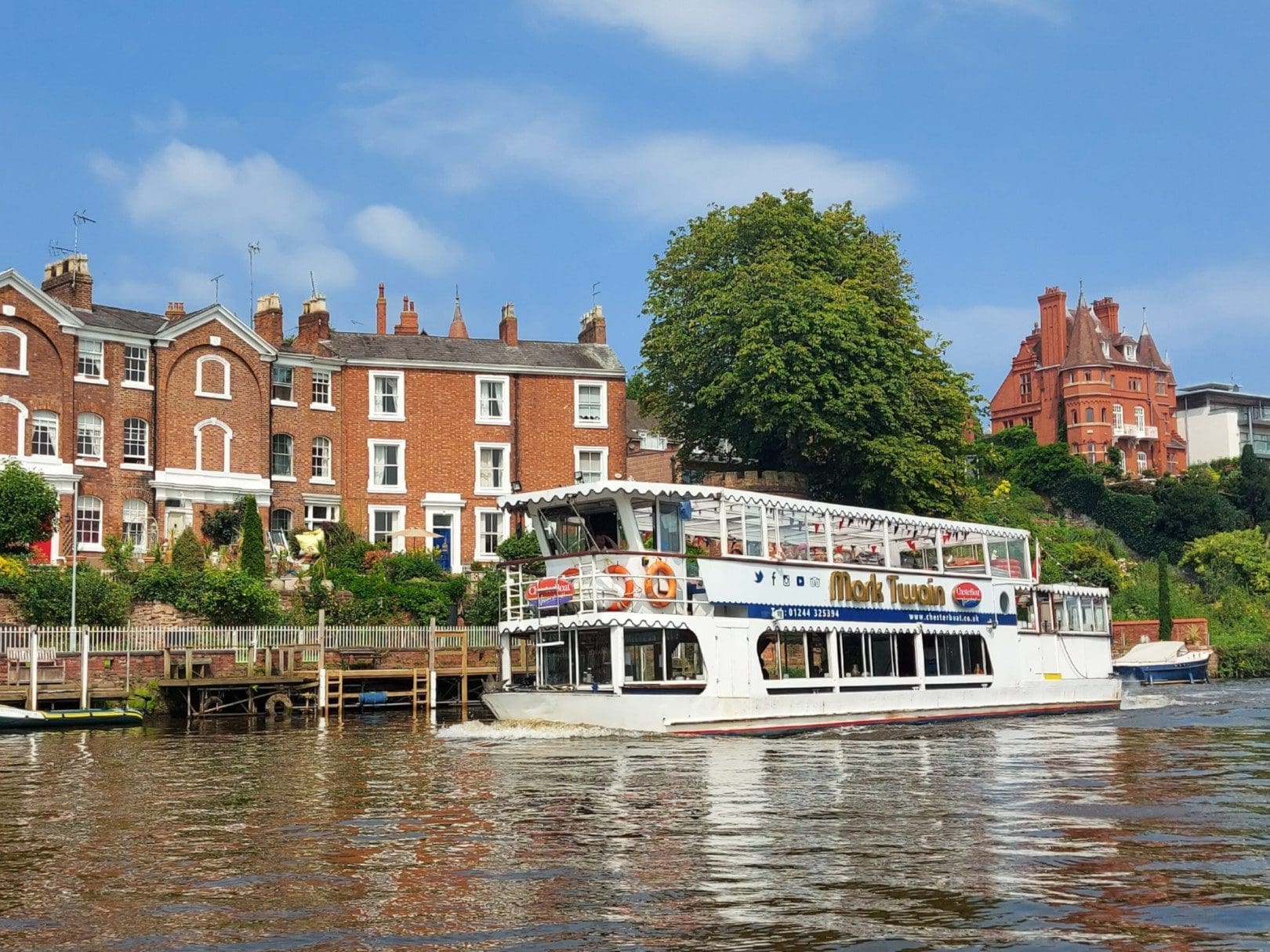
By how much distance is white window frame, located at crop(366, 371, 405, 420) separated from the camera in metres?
56.8

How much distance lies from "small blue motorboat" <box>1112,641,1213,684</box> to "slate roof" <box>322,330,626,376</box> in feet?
81.9

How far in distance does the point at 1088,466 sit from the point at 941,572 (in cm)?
6203

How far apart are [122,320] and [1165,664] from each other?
4380 cm

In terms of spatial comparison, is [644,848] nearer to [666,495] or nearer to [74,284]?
[666,495]

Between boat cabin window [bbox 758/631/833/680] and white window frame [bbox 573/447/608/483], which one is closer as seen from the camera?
boat cabin window [bbox 758/631/833/680]

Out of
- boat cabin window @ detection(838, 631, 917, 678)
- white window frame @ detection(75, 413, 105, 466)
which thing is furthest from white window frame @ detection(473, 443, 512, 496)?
boat cabin window @ detection(838, 631, 917, 678)

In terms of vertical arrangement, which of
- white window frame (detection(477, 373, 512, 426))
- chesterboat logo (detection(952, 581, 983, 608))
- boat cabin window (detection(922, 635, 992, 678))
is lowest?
boat cabin window (detection(922, 635, 992, 678))

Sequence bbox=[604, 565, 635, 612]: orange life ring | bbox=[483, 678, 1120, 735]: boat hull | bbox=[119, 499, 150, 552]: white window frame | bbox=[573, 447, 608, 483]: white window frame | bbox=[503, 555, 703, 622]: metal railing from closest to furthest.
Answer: bbox=[483, 678, 1120, 735]: boat hull
bbox=[604, 565, 635, 612]: orange life ring
bbox=[503, 555, 703, 622]: metal railing
bbox=[119, 499, 150, 552]: white window frame
bbox=[573, 447, 608, 483]: white window frame

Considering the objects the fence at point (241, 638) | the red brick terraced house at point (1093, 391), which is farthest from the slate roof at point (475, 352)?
the red brick terraced house at point (1093, 391)

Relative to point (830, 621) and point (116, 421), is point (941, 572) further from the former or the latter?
point (116, 421)

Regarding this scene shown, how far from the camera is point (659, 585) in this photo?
96.7 feet

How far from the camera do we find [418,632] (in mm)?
47000

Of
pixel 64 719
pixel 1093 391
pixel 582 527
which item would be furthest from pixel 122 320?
pixel 1093 391

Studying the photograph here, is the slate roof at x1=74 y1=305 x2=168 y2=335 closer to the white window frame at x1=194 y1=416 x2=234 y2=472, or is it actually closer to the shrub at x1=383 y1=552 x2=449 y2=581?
the white window frame at x1=194 y1=416 x2=234 y2=472
